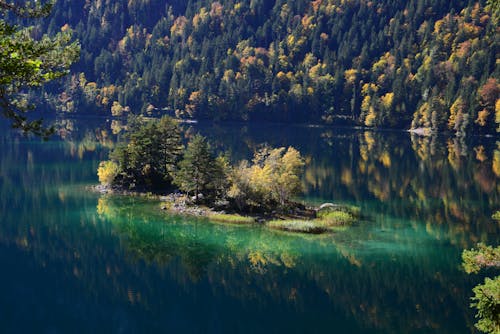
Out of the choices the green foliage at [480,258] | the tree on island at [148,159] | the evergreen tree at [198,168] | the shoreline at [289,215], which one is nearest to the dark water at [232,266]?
the shoreline at [289,215]

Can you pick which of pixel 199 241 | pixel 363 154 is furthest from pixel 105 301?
pixel 363 154

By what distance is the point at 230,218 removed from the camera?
67.2 metres

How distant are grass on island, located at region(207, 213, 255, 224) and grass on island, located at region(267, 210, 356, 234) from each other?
2774mm

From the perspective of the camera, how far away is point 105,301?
45.2m

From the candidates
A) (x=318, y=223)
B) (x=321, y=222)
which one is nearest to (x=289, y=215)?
(x=321, y=222)

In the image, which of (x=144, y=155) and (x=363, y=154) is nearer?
(x=144, y=155)

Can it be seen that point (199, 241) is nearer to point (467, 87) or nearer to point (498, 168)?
point (498, 168)

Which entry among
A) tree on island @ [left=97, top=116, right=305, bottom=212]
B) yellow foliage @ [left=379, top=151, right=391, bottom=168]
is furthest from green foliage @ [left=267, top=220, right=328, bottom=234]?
yellow foliage @ [left=379, top=151, right=391, bottom=168]

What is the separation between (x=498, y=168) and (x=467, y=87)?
8359cm

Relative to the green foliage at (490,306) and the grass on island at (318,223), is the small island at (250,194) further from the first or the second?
the green foliage at (490,306)

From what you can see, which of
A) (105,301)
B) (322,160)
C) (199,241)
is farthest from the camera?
(322,160)

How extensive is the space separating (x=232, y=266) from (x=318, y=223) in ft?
53.3

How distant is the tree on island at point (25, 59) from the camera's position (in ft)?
56.1

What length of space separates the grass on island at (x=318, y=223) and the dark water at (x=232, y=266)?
199 centimetres
